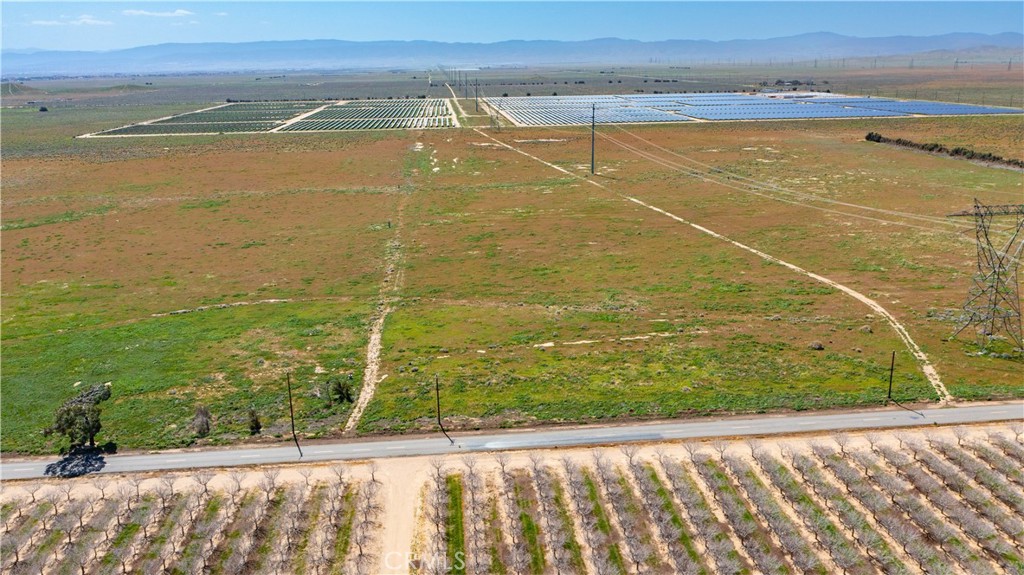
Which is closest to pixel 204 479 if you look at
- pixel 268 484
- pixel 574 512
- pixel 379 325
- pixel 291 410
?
pixel 268 484

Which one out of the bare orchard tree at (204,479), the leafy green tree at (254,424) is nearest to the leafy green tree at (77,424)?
the bare orchard tree at (204,479)

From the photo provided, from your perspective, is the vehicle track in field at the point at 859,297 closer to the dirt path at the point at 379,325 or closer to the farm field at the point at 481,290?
the farm field at the point at 481,290

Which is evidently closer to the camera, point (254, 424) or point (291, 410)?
point (254, 424)

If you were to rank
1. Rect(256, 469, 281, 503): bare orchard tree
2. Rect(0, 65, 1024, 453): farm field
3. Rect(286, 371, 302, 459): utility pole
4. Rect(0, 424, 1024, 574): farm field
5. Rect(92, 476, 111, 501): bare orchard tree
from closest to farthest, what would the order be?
Rect(0, 424, 1024, 574): farm field → Rect(256, 469, 281, 503): bare orchard tree → Rect(92, 476, 111, 501): bare orchard tree → Rect(286, 371, 302, 459): utility pole → Rect(0, 65, 1024, 453): farm field

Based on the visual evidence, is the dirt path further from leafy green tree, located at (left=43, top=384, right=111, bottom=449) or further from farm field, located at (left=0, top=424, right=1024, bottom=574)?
leafy green tree, located at (left=43, top=384, right=111, bottom=449)

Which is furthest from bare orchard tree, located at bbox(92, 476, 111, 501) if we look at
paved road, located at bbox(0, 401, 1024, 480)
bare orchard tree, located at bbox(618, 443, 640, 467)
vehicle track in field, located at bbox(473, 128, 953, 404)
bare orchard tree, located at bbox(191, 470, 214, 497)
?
vehicle track in field, located at bbox(473, 128, 953, 404)

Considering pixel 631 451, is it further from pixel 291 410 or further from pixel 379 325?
pixel 379 325
